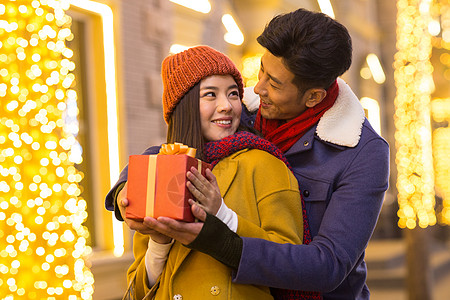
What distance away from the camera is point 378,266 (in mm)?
10344

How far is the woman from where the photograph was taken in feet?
6.15

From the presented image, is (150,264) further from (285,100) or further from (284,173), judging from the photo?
(285,100)

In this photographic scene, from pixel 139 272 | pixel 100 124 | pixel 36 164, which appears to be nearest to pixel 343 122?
pixel 139 272

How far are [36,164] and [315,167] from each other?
223 centimetres

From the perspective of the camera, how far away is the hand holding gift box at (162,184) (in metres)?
1.70

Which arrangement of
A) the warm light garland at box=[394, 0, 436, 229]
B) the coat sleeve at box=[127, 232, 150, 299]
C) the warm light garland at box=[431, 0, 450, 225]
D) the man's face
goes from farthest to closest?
the warm light garland at box=[431, 0, 450, 225] → the warm light garland at box=[394, 0, 436, 229] → the man's face → the coat sleeve at box=[127, 232, 150, 299]

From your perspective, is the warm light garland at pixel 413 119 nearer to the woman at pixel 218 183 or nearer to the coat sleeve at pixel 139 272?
the woman at pixel 218 183

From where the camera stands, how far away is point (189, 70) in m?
2.15

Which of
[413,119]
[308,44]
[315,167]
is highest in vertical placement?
[308,44]

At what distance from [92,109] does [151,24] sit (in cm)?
129

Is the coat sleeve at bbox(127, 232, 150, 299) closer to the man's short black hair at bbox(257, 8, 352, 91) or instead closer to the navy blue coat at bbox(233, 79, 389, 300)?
the navy blue coat at bbox(233, 79, 389, 300)

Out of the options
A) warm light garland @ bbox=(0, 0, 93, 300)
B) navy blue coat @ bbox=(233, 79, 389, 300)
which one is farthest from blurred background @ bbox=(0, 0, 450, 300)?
navy blue coat @ bbox=(233, 79, 389, 300)

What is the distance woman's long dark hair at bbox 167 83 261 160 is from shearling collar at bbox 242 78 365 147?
431mm

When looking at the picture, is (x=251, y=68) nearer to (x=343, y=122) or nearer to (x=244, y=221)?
(x=343, y=122)
